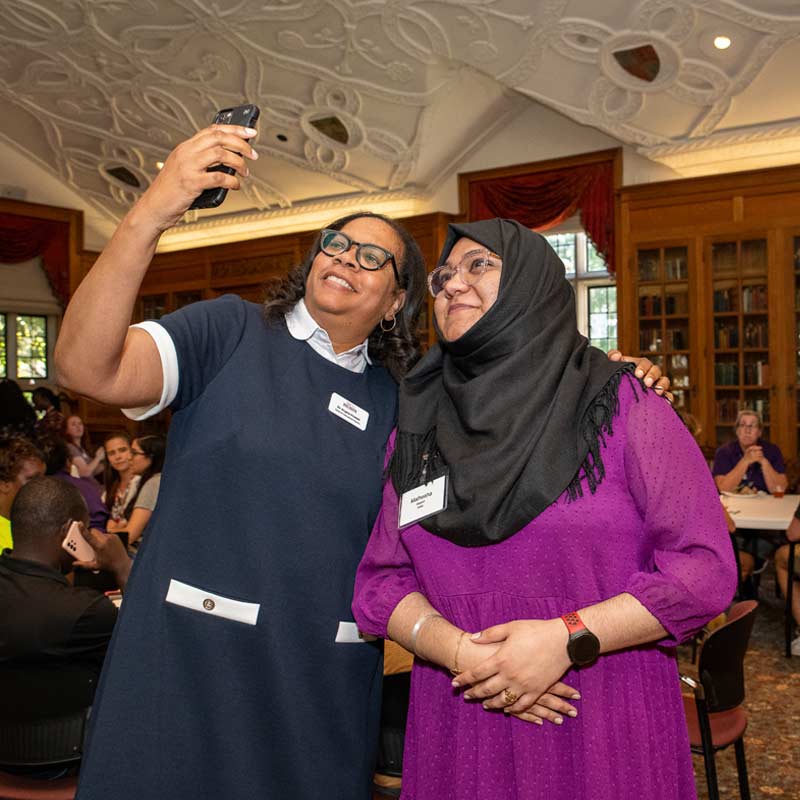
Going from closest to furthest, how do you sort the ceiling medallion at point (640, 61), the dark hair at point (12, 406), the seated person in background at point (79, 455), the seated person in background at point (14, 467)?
1. the seated person in background at point (14, 467)
2. the ceiling medallion at point (640, 61)
3. the seated person in background at point (79, 455)
4. the dark hair at point (12, 406)

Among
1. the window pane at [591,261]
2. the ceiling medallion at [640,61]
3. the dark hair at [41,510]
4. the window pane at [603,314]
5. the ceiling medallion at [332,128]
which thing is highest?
the ceiling medallion at [332,128]

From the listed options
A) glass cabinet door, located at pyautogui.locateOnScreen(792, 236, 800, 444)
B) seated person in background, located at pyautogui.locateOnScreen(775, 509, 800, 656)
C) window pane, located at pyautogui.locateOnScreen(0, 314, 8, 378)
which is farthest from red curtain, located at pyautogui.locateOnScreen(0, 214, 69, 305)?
seated person in background, located at pyautogui.locateOnScreen(775, 509, 800, 656)

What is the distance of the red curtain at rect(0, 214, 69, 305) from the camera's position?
40.4ft

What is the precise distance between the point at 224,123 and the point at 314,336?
0.57 m

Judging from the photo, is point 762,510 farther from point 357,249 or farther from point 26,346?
point 26,346

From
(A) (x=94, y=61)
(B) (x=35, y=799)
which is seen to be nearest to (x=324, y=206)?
(A) (x=94, y=61)

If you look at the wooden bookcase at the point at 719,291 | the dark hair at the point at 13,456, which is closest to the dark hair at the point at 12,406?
the dark hair at the point at 13,456

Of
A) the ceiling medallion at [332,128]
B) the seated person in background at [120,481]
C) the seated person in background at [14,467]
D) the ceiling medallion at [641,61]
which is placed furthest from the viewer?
the ceiling medallion at [332,128]

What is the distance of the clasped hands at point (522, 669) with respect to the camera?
1.49 m

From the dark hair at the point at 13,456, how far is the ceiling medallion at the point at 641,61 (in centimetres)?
562

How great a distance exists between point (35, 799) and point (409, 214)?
8717 mm

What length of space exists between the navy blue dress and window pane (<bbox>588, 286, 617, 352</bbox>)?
1150cm

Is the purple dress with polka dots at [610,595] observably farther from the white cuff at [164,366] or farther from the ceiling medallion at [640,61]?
the ceiling medallion at [640,61]

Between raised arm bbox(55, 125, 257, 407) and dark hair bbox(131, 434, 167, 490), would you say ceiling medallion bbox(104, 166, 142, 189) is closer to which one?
dark hair bbox(131, 434, 167, 490)
